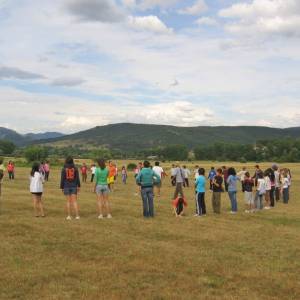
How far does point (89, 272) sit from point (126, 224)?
5499 millimetres

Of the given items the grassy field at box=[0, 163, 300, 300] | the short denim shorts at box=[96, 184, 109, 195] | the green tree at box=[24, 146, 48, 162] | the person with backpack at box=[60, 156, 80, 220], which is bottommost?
the grassy field at box=[0, 163, 300, 300]

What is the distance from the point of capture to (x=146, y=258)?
10570 millimetres

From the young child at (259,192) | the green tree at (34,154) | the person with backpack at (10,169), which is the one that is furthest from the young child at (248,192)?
the green tree at (34,154)

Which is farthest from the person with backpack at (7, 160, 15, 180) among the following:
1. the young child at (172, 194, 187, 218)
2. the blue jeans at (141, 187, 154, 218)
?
the blue jeans at (141, 187, 154, 218)

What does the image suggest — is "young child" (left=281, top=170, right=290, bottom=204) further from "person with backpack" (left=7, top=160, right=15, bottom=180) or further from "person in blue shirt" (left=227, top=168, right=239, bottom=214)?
"person with backpack" (left=7, top=160, right=15, bottom=180)

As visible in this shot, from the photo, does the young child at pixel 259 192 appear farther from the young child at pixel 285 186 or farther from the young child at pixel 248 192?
the young child at pixel 285 186

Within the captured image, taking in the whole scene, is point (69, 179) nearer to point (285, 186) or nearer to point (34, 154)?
point (285, 186)

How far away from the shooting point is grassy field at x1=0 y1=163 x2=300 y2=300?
8.40 m

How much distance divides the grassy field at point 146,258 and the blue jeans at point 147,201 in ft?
1.15

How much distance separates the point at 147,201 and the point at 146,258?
6.18m

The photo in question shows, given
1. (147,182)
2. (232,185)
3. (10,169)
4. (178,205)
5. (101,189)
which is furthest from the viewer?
(10,169)

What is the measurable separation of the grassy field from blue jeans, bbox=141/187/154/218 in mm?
352

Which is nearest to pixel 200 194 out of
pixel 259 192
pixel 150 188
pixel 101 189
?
pixel 150 188

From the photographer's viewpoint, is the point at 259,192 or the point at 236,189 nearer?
the point at 236,189
